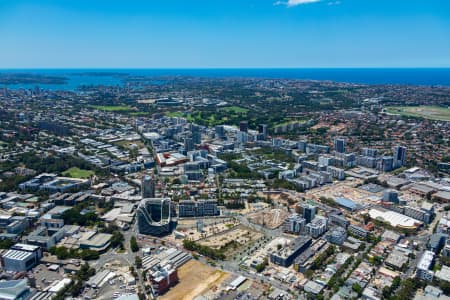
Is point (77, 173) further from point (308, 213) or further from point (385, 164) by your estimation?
point (385, 164)

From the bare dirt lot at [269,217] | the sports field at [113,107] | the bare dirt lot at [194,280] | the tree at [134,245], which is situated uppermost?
the sports field at [113,107]

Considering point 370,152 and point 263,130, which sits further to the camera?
point 263,130

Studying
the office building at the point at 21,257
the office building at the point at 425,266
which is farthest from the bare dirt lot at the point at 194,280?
the office building at the point at 425,266

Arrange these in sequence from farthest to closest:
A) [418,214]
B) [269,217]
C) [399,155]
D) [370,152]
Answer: [370,152]
[399,155]
[269,217]
[418,214]

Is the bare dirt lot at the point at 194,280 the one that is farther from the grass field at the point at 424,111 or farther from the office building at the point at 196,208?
the grass field at the point at 424,111

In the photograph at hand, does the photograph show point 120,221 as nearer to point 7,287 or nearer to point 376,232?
point 7,287

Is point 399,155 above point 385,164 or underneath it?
above

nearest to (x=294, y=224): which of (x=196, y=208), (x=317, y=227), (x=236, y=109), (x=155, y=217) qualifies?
(x=317, y=227)

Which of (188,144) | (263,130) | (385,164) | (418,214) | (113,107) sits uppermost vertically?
(113,107)
